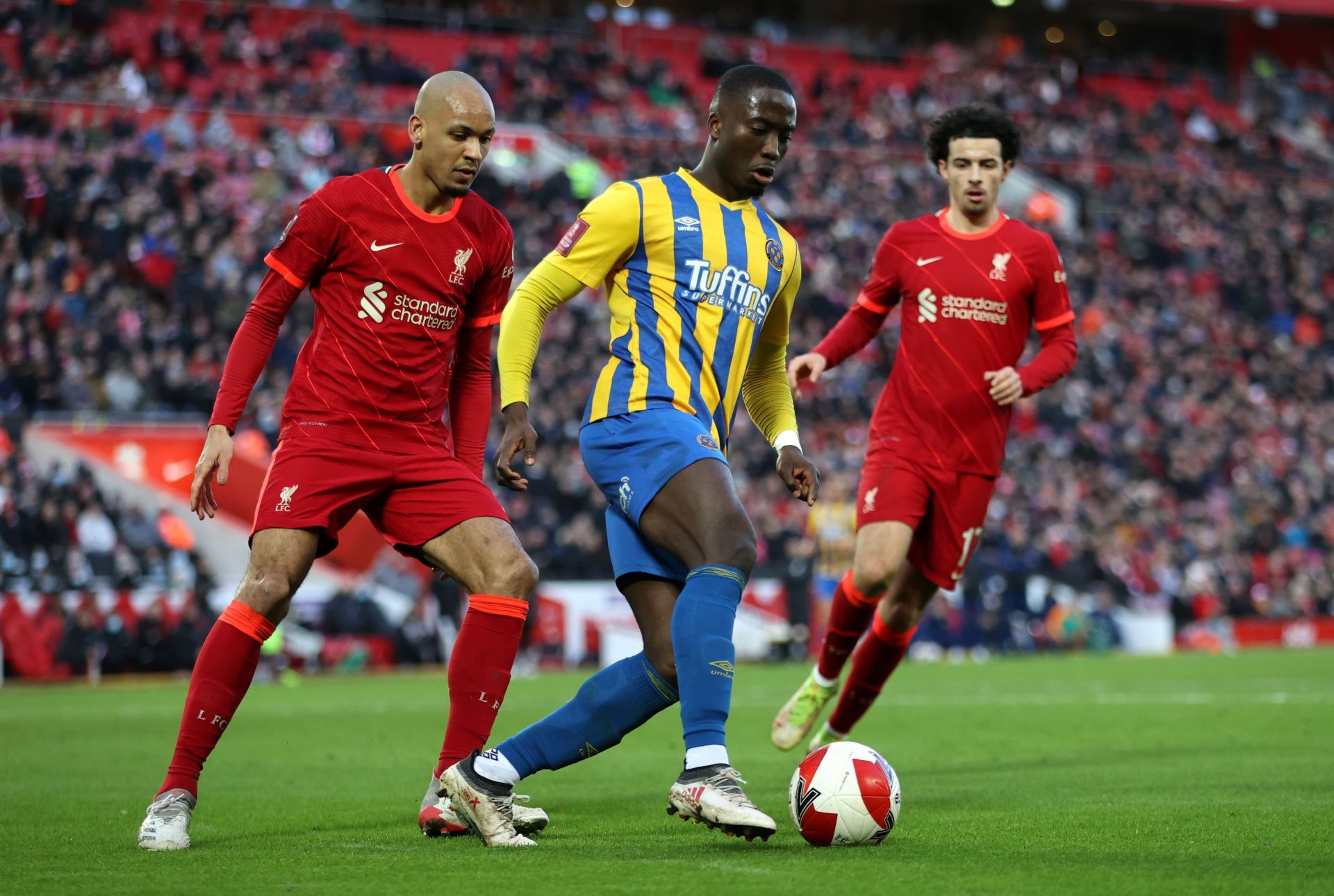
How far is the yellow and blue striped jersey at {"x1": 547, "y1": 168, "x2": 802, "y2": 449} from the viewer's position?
5012mm

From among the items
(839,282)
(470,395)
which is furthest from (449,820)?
(839,282)

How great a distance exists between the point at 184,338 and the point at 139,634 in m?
4.96

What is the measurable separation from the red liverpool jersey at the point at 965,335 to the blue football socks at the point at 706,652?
8.58 ft

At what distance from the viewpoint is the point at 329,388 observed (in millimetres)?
5309

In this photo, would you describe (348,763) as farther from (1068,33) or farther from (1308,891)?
(1068,33)

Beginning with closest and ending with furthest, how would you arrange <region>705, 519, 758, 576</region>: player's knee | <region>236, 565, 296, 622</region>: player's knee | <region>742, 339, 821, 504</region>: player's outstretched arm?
<region>705, 519, 758, 576</region>: player's knee → <region>236, 565, 296, 622</region>: player's knee → <region>742, 339, 821, 504</region>: player's outstretched arm

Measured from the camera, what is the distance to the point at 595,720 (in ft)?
16.5

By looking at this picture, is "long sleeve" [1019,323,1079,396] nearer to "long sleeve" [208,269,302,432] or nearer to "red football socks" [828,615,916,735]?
"red football socks" [828,615,916,735]

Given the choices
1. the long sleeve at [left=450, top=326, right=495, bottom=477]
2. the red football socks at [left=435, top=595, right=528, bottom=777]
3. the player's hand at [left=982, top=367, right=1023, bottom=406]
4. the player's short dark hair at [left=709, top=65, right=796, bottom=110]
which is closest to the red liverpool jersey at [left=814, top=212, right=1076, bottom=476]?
the player's hand at [left=982, top=367, right=1023, bottom=406]

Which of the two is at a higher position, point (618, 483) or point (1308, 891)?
point (618, 483)

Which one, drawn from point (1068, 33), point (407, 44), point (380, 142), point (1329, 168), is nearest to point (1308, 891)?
point (380, 142)

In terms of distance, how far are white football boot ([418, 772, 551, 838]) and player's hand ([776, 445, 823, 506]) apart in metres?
1.35

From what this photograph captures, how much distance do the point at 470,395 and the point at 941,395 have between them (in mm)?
2427

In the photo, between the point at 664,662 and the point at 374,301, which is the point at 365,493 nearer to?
the point at 374,301
